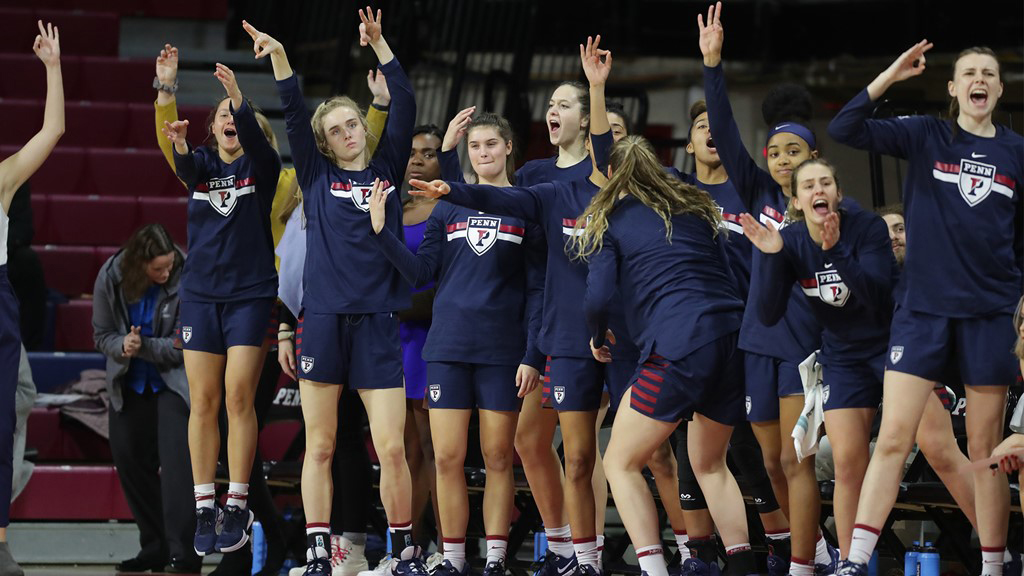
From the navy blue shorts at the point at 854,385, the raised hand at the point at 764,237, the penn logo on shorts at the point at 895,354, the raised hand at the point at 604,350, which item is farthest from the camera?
the raised hand at the point at 604,350

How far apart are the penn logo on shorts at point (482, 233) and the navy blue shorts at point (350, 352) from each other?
436mm

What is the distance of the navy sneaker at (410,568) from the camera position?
18.5 ft

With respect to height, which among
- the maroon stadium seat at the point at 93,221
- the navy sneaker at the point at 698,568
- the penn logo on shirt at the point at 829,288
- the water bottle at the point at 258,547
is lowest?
the water bottle at the point at 258,547

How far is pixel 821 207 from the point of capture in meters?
4.88

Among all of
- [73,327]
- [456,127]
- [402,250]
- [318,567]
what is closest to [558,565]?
[318,567]

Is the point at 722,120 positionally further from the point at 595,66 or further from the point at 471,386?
the point at 471,386

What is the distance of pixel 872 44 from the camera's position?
38.6ft

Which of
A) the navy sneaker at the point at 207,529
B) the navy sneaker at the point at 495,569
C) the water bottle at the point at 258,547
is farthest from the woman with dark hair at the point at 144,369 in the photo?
the navy sneaker at the point at 495,569

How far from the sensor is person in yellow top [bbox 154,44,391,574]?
5.97 m

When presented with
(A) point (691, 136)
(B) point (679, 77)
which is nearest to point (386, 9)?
(B) point (679, 77)

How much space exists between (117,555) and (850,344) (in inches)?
168

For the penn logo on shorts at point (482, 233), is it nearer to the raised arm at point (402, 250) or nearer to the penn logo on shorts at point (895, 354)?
the raised arm at point (402, 250)

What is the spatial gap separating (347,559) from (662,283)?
1.95 m

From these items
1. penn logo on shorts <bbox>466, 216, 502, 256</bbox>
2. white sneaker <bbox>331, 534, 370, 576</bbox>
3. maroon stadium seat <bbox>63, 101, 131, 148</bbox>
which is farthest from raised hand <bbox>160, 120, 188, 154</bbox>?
maroon stadium seat <bbox>63, 101, 131, 148</bbox>
